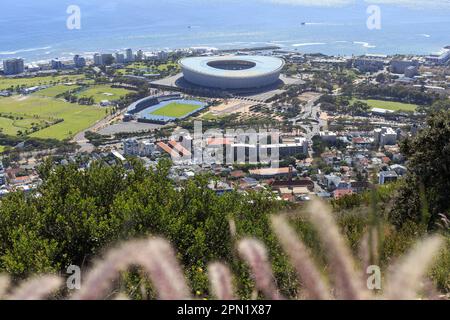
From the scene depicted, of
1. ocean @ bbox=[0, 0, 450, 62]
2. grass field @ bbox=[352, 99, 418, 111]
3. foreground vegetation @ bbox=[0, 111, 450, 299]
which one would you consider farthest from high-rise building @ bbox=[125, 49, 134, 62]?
foreground vegetation @ bbox=[0, 111, 450, 299]

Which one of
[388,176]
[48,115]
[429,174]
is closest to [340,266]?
[429,174]

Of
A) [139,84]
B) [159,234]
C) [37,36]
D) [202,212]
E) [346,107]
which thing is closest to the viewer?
[159,234]

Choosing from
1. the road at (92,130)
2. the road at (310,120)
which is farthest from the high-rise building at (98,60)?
the road at (310,120)

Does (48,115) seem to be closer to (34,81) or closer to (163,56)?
(34,81)

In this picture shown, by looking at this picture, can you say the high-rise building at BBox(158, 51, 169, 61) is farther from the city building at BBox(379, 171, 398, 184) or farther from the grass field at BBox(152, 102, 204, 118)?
the city building at BBox(379, 171, 398, 184)

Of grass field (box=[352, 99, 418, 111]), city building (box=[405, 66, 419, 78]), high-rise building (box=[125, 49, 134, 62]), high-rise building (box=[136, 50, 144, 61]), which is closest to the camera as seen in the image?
grass field (box=[352, 99, 418, 111])

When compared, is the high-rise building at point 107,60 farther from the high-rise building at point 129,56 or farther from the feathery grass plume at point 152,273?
the feathery grass plume at point 152,273
